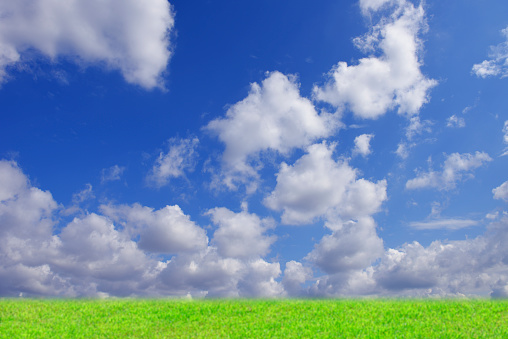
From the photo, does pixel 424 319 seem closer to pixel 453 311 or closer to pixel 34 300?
pixel 453 311

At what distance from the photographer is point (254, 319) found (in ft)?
69.7

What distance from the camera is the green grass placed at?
19234 millimetres

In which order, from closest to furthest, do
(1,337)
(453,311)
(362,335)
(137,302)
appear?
1. (362,335)
2. (1,337)
3. (453,311)
4. (137,302)

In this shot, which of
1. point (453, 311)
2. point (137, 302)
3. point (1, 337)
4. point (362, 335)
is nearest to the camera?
point (362, 335)

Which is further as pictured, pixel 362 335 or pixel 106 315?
pixel 106 315

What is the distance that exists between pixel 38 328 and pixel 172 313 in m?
6.61

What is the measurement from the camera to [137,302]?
976 inches

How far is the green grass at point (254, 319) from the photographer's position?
19.2 m

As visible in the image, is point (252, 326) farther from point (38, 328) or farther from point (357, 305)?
point (38, 328)

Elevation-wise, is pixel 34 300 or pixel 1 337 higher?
pixel 34 300

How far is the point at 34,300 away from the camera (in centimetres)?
2566

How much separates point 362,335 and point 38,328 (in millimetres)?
15816

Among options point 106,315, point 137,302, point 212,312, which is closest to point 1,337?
point 106,315

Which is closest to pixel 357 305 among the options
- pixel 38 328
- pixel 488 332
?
pixel 488 332
